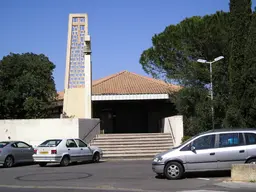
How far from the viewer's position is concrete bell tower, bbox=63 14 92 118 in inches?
1310

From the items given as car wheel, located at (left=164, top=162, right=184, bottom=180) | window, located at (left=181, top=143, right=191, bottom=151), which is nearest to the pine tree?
window, located at (left=181, top=143, right=191, bottom=151)

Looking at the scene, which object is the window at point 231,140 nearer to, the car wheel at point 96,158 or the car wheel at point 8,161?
the car wheel at point 96,158

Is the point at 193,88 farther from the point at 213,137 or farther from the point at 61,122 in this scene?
the point at 213,137

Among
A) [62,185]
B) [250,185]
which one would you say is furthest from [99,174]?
[250,185]

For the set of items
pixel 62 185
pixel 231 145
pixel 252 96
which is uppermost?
pixel 252 96

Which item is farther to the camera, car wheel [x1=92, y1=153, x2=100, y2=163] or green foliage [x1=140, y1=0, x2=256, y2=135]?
car wheel [x1=92, y1=153, x2=100, y2=163]

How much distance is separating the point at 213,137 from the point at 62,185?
519 centimetres

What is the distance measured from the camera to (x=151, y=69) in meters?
33.5

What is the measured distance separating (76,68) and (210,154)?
21751mm

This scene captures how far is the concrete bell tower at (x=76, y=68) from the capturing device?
33.3m

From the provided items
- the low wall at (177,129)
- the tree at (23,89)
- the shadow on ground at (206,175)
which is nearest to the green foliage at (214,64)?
the low wall at (177,129)

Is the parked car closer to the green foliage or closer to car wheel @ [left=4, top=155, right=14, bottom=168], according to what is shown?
car wheel @ [left=4, top=155, right=14, bottom=168]

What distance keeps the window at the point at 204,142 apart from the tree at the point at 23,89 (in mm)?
20614

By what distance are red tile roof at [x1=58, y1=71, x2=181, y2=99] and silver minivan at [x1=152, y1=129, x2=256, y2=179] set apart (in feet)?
62.0
